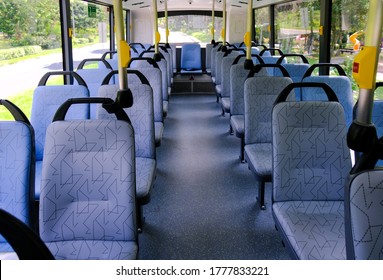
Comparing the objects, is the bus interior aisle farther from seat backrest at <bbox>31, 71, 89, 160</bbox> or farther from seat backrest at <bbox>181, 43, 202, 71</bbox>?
seat backrest at <bbox>181, 43, 202, 71</bbox>

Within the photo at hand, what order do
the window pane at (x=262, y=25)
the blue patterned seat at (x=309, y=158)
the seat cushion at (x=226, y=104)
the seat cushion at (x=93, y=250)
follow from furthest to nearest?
the window pane at (x=262, y=25), the seat cushion at (x=226, y=104), the blue patterned seat at (x=309, y=158), the seat cushion at (x=93, y=250)

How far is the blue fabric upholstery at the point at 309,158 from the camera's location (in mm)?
2285

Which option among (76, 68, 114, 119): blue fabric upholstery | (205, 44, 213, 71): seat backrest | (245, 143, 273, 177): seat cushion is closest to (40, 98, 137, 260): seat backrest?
(245, 143, 273, 177): seat cushion

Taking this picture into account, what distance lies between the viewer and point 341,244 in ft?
6.12

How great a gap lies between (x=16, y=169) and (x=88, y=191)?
346mm

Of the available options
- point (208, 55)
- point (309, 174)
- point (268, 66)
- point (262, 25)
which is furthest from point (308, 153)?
point (208, 55)

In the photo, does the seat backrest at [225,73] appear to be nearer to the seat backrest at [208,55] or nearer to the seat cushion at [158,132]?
the seat cushion at [158,132]

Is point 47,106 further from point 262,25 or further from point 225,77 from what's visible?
point 262,25

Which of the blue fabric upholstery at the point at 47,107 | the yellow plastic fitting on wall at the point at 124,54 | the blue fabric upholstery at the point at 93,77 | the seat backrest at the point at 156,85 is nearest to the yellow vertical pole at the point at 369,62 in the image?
the yellow plastic fitting on wall at the point at 124,54

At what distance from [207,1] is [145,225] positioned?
7.22 meters

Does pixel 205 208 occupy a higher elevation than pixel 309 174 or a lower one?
lower

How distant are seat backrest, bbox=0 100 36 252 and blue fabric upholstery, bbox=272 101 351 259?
1271 millimetres

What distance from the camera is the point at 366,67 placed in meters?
1.18

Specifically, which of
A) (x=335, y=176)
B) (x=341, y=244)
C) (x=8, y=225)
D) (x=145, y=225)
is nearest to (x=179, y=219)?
(x=145, y=225)
